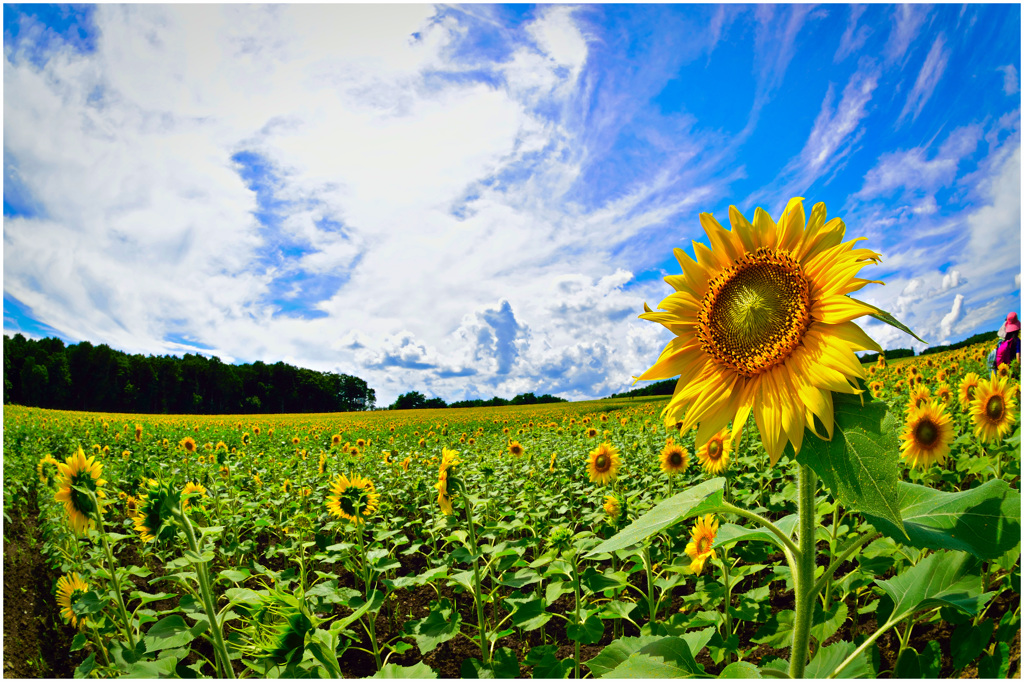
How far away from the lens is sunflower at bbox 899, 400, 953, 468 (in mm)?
2854

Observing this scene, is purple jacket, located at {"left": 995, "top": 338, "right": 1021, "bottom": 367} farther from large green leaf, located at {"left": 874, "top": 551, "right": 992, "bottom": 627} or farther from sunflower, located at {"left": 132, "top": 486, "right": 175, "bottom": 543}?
sunflower, located at {"left": 132, "top": 486, "right": 175, "bottom": 543}

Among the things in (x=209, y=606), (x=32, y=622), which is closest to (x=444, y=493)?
(x=209, y=606)

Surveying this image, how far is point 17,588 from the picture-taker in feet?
16.1

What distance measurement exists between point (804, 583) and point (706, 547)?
5.76ft

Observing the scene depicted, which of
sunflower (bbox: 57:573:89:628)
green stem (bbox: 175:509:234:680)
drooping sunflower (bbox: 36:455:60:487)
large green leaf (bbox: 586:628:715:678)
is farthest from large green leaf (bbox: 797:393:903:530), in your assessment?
drooping sunflower (bbox: 36:455:60:487)

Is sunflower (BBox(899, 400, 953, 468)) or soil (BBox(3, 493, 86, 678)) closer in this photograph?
sunflower (BBox(899, 400, 953, 468))

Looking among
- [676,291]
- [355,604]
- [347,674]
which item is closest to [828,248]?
[676,291]

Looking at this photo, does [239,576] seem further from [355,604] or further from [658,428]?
[658,428]

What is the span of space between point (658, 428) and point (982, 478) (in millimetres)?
5080

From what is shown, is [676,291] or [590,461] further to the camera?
[590,461]

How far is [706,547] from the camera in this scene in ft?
8.62

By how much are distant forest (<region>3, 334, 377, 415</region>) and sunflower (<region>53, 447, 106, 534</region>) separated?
4130 centimetres

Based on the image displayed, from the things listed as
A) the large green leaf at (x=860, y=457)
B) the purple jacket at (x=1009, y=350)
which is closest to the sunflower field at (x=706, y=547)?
the large green leaf at (x=860, y=457)

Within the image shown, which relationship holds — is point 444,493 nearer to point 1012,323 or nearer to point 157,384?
point 1012,323
